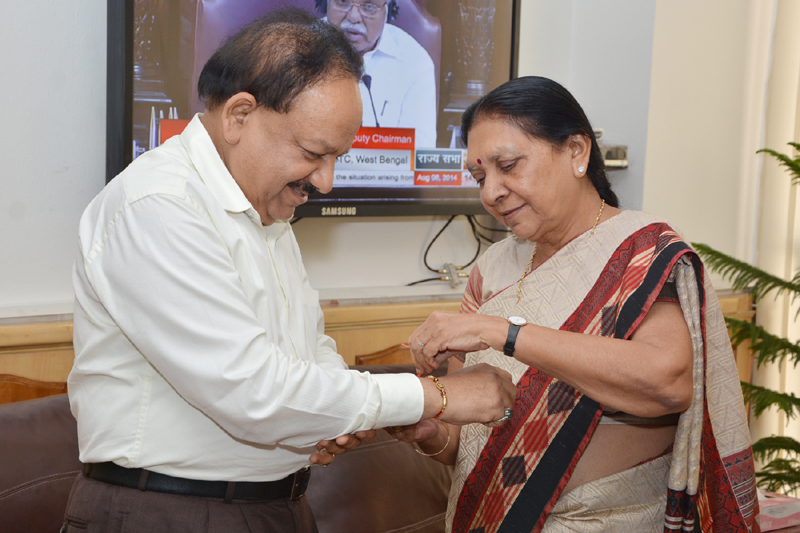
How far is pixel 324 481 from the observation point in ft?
6.56

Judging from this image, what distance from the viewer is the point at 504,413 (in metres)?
1.36

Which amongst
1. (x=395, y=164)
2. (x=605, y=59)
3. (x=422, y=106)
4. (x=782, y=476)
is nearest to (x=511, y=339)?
(x=395, y=164)

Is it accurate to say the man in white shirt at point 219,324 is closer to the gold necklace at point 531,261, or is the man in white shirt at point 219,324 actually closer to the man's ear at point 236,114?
the man's ear at point 236,114

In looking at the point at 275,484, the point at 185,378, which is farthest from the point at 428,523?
the point at 185,378

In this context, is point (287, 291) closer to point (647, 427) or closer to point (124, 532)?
point (124, 532)

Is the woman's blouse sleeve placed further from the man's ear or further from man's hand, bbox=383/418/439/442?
the man's ear

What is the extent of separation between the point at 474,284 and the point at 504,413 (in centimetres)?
52

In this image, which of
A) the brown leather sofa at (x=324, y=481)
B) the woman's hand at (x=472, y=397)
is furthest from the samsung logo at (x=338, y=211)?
the woman's hand at (x=472, y=397)

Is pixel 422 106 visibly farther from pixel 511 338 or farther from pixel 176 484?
pixel 176 484

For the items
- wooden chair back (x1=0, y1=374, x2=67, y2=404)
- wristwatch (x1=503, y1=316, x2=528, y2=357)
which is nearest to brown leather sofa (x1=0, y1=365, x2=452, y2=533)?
wooden chair back (x1=0, y1=374, x2=67, y2=404)

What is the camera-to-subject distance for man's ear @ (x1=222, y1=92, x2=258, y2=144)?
113cm

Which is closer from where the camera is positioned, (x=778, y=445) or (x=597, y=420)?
(x=597, y=420)

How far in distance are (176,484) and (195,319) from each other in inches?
12.5

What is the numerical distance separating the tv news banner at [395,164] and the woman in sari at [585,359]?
1.03 meters
